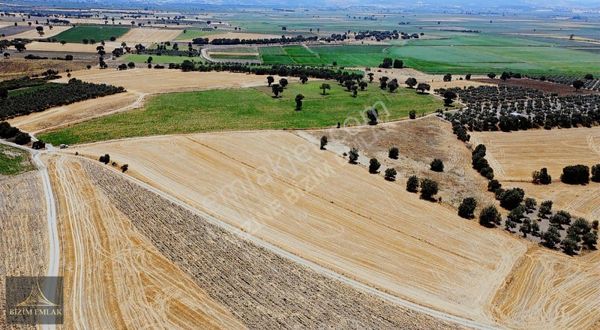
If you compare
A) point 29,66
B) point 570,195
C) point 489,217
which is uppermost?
point 29,66

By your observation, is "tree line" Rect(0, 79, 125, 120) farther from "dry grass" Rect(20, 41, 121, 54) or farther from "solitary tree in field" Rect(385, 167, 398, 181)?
"solitary tree in field" Rect(385, 167, 398, 181)

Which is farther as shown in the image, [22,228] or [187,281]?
[22,228]

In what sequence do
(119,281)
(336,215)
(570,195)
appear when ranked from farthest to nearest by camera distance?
1. (570,195)
2. (336,215)
3. (119,281)

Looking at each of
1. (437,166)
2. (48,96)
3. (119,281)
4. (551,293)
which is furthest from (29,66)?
(551,293)

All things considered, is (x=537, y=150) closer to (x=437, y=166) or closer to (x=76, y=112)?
(x=437, y=166)

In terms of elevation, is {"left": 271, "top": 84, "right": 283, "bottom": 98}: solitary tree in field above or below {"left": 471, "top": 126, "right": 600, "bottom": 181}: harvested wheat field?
above

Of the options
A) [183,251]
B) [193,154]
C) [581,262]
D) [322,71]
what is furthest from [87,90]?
[581,262]

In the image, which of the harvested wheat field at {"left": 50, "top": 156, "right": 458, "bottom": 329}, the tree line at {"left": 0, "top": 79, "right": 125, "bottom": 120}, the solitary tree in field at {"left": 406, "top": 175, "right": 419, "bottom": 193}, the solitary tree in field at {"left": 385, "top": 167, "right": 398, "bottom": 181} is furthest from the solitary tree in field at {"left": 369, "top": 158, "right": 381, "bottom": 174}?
A: the tree line at {"left": 0, "top": 79, "right": 125, "bottom": 120}
